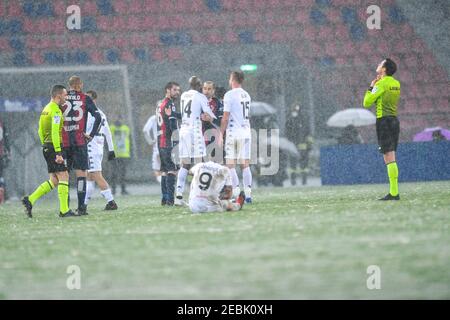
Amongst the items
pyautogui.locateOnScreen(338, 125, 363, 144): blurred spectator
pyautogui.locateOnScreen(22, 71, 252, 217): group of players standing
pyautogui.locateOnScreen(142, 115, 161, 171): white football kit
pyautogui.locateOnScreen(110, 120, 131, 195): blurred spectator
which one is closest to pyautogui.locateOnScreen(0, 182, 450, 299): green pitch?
pyautogui.locateOnScreen(22, 71, 252, 217): group of players standing

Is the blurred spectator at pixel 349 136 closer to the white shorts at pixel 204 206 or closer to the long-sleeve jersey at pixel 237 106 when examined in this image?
the long-sleeve jersey at pixel 237 106

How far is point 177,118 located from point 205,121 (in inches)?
28.4

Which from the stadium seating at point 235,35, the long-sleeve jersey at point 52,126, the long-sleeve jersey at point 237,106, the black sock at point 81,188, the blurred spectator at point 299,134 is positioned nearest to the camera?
the long-sleeve jersey at point 52,126

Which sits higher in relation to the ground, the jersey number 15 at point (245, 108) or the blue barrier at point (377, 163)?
the jersey number 15 at point (245, 108)

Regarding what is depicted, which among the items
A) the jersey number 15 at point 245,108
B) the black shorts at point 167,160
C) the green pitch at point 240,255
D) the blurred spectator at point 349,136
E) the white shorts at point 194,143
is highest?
the jersey number 15 at point 245,108

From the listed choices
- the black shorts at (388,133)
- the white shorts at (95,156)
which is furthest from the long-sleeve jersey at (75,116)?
the black shorts at (388,133)

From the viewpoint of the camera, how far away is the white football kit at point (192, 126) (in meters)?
16.8

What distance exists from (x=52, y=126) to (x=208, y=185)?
2295 millimetres

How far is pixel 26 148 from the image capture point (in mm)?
23938

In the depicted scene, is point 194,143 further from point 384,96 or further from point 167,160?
point 384,96

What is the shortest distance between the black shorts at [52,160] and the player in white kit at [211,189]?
6.48 ft

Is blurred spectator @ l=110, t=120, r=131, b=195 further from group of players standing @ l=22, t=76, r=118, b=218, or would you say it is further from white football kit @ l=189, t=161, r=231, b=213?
white football kit @ l=189, t=161, r=231, b=213

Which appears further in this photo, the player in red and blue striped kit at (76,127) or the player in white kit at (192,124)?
the player in white kit at (192,124)

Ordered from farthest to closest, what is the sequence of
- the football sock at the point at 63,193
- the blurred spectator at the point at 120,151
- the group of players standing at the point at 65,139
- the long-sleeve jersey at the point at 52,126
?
the blurred spectator at the point at 120,151, the football sock at the point at 63,193, the group of players standing at the point at 65,139, the long-sleeve jersey at the point at 52,126
